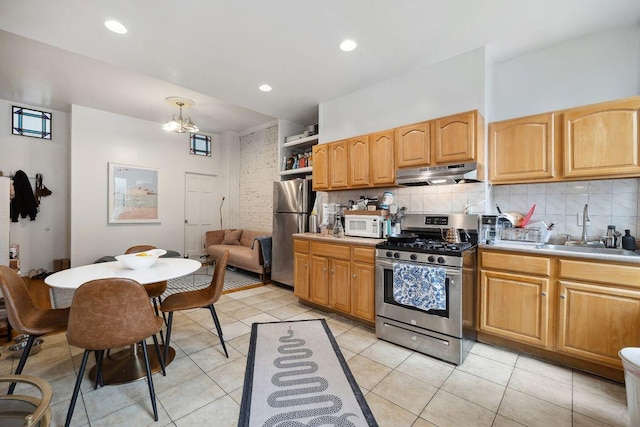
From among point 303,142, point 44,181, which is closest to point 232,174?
point 303,142

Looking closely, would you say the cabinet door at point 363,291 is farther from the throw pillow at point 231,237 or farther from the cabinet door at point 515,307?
the throw pillow at point 231,237

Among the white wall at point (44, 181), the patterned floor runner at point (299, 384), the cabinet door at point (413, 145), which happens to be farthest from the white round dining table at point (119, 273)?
the white wall at point (44, 181)

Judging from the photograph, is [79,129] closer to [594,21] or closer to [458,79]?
[458,79]

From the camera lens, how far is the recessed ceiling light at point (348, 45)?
270 cm

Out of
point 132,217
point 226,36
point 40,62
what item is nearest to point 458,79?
point 226,36

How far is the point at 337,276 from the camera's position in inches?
130

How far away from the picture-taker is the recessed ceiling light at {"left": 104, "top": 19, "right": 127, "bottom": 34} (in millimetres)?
2424

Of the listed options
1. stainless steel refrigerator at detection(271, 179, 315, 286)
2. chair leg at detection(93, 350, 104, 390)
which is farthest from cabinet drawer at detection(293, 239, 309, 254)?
chair leg at detection(93, 350, 104, 390)

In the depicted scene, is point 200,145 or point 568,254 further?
point 200,145

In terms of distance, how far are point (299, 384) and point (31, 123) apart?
6616mm

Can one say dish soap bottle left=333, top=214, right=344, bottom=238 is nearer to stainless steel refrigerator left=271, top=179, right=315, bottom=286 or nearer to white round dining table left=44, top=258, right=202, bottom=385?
stainless steel refrigerator left=271, top=179, right=315, bottom=286

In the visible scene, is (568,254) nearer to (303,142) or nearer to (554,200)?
(554,200)

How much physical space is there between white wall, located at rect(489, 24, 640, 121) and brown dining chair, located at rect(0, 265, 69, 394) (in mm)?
4294

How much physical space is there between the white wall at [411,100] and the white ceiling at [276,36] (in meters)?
0.12
